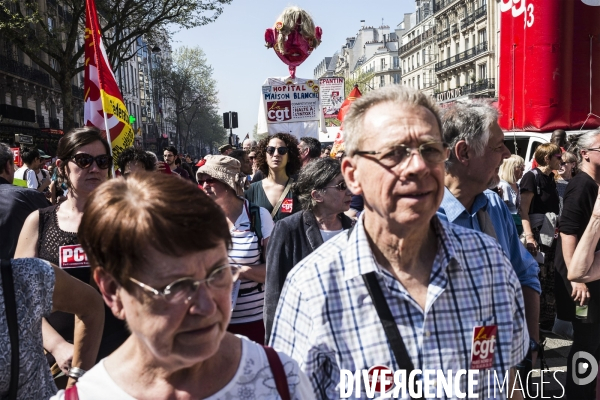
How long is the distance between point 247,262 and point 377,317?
203 cm

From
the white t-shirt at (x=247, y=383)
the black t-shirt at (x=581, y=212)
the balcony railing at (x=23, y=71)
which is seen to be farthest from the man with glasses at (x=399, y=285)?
the balcony railing at (x=23, y=71)

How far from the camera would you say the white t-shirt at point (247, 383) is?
161cm

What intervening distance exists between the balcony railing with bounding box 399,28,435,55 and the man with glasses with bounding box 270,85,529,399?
7629 cm

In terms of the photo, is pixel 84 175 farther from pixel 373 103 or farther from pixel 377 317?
pixel 377 317

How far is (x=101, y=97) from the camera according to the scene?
5.47 m

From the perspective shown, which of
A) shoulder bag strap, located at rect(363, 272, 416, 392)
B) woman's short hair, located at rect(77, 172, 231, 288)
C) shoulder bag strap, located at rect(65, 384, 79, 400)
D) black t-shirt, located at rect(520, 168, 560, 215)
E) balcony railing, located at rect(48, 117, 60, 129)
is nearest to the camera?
woman's short hair, located at rect(77, 172, 231, 288)

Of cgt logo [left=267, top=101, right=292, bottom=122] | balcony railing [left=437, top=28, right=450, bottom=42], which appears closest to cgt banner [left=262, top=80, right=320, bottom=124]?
cgt logo [left=267, top=101, right=292, bottom=122]

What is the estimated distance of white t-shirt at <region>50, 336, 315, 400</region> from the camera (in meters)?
1.61

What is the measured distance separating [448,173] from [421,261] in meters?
1.10

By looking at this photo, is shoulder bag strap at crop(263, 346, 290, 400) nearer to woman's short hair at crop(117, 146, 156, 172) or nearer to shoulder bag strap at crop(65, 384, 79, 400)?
shoulder bag strap at crop(65, 384, 79, 400)

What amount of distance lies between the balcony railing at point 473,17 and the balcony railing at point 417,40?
1044cm

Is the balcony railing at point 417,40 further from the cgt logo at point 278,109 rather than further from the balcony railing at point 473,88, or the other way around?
the cgt logo at point 278,109

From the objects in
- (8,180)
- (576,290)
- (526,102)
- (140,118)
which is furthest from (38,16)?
(140,118)

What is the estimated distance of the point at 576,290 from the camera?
412 cm
